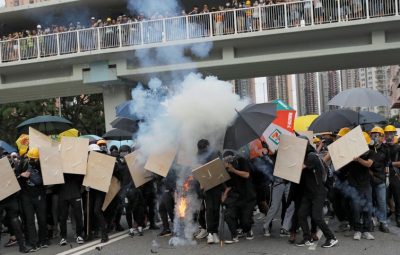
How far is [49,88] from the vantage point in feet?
75.0

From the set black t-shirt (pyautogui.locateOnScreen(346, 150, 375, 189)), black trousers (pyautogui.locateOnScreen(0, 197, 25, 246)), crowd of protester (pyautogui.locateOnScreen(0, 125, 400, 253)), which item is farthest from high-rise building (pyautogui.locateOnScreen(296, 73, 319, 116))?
black trousers (pyautogui.locateOnScreen(0, 197, 25, 246))

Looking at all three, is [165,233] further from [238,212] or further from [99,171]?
[99,171]

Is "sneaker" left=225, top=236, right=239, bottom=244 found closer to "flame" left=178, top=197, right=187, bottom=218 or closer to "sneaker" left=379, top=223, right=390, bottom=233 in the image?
"flame" left=178, top=197, right=187, bottom=218

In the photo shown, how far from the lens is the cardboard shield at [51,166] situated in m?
8.09

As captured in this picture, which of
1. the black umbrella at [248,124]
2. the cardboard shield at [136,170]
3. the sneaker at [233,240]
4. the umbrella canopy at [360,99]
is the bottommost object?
the sneaker at [233,240]

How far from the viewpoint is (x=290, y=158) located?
7340 millimetres

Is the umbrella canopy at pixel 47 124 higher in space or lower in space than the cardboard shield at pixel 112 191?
higher

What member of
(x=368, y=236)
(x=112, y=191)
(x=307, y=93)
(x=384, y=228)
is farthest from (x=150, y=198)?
(x=307, y=93)

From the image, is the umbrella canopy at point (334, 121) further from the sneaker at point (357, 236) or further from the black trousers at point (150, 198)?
the black trousers at point (150, 198)

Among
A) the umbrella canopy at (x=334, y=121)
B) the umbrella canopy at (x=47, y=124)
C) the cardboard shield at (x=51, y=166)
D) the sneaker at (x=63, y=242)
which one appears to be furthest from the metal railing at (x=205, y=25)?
the sneaker at (x=63, y=242)

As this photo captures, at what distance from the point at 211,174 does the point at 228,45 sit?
12.1 metres

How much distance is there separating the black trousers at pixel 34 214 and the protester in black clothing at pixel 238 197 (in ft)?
10.4

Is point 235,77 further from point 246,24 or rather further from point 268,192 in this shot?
point 268,192

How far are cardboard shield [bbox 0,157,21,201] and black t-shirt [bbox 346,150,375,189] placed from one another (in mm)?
5519
